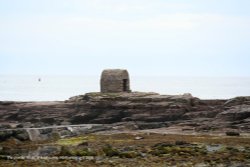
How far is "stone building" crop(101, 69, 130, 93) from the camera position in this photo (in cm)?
6900

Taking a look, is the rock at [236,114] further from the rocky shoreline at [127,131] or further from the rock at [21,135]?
the rock at [21,135]

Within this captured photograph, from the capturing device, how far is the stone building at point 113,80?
6900 cm

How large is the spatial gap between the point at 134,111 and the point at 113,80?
7.63 m

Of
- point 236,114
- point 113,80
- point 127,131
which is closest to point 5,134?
point 127,131

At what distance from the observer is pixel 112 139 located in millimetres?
50250

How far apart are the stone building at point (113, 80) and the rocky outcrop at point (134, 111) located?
2055 millimetres

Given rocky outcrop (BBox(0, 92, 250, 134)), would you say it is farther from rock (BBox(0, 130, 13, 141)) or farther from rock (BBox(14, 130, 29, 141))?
rock (BBox(0, 130, 13, 141))

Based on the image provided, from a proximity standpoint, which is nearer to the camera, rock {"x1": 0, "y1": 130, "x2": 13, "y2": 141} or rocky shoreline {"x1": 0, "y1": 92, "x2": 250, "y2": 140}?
rock {"x1": 0, "y1": 130, "x2": 13, "y2": 141}

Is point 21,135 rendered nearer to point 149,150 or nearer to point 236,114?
point 149,150

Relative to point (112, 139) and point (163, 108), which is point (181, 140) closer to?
point (112, 139)

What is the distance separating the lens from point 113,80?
69.2 metres

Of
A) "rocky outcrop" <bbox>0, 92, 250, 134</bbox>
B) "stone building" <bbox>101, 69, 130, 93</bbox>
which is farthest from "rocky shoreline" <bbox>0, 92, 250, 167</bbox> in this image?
"stone building" <bbox>101, 69, 130, 93</bbox>

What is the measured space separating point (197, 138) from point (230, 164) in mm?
12766

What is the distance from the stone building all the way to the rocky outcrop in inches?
80.9
